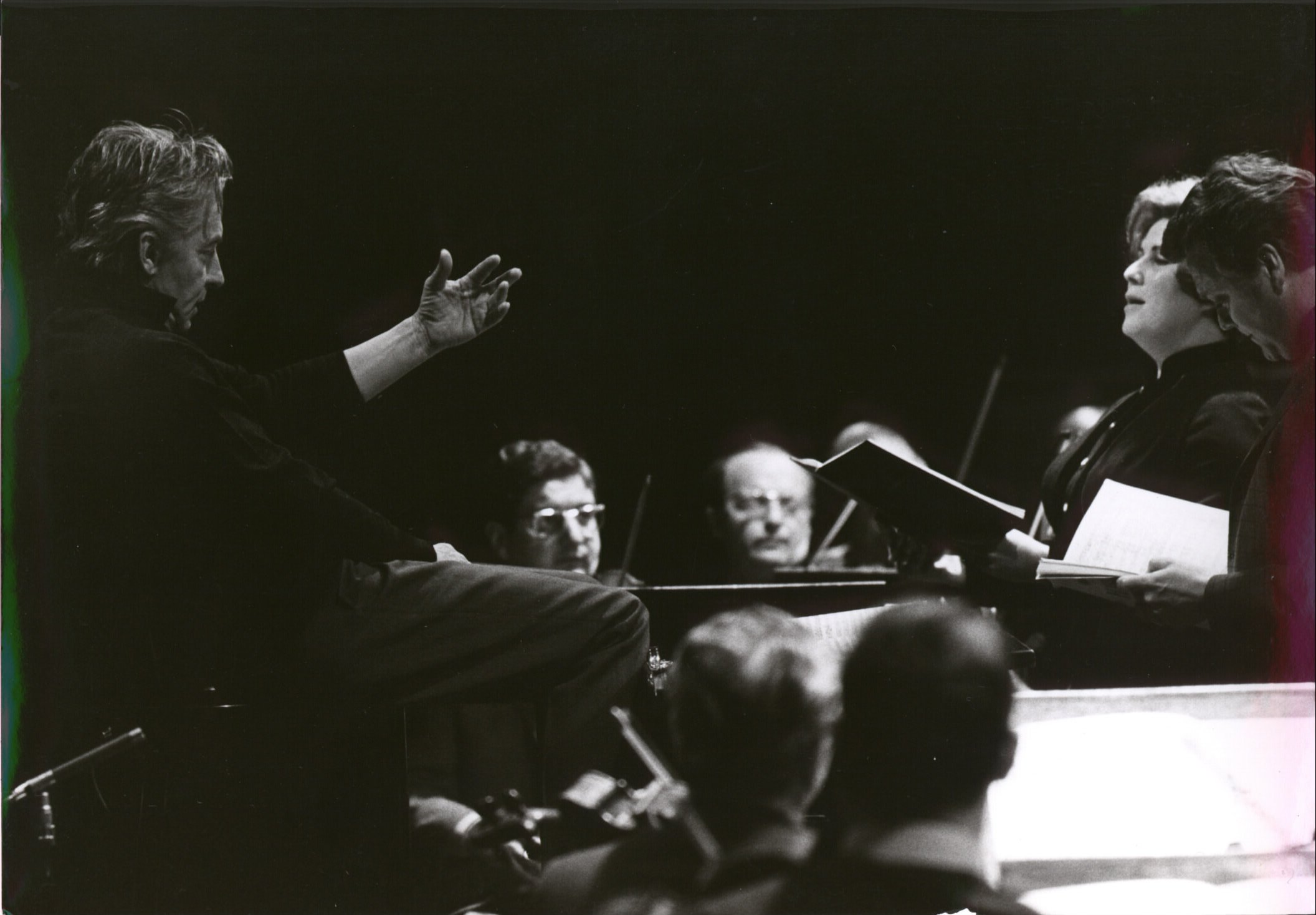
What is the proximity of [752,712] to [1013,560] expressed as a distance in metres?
1.05

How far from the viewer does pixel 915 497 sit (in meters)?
4.10

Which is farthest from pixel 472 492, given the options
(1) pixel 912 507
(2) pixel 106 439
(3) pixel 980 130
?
(3) pixel 980 130

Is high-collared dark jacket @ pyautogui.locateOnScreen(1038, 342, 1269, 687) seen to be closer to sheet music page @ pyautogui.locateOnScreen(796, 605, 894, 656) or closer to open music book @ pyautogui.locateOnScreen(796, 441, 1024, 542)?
open music book @ pyautogui.locateOnScreen(796, 441, 1024, 542)

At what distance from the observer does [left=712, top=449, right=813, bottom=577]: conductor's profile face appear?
4129 mm

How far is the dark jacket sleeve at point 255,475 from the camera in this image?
4.00m

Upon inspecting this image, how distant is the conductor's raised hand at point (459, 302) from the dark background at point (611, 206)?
49 mm

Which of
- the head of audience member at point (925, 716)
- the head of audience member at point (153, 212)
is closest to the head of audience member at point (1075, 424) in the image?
the head of audience member at point (925, 716)

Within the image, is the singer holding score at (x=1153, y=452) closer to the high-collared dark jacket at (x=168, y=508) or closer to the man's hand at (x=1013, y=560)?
the man's hand at (x=1013, y=560)

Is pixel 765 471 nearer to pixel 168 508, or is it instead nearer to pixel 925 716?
pixel 925 716

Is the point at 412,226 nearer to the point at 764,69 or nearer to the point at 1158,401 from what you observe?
the point at 764,69

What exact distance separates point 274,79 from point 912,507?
262 centimetres

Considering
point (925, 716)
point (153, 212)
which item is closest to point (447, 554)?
point (153, 212)

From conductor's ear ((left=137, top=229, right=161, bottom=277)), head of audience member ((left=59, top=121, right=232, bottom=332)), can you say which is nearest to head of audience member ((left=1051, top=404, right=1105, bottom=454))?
head of audience member ((left=59, top=121, right=232, bottom=332))

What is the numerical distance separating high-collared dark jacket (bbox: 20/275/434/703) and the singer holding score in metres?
2.20
